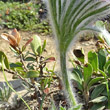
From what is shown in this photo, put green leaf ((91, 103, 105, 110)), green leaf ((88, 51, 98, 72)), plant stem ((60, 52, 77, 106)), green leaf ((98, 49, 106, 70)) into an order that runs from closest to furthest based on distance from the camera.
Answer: plant stem ((60, 52, 77, 106)), green leaf ((91, 103, 105, 110)), green leaf ((88, 51, 98, 72)), green leaf ((98, 49, 106, 70))

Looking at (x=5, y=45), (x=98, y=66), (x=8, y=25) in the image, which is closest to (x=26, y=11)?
(x=8, y=25)

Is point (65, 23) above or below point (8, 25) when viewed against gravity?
below

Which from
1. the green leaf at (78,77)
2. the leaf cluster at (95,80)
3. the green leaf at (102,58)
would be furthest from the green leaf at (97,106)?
the green leaf at (102,58)

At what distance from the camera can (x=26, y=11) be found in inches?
198

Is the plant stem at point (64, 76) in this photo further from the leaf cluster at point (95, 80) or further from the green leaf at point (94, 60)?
the green leaf at point (94, 60)

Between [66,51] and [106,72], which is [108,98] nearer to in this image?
[106,72]

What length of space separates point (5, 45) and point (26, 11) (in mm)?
1459

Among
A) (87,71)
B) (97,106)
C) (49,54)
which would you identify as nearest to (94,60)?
(87,71)

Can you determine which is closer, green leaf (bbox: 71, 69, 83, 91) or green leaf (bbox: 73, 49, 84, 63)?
green leaf (bbox: 71, 69, 83, 91)

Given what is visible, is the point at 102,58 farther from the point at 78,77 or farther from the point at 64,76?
the point at 64,76

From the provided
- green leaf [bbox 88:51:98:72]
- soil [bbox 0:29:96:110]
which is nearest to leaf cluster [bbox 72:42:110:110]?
green leaf [bbox 88:51:98:72]

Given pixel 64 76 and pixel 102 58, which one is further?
pixel 102 58

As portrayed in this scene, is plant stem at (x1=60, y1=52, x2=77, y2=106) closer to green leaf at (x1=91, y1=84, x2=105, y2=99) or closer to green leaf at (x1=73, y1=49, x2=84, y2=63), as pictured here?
green leaf at (x1=91, y1=84, x2=105, y2=99)

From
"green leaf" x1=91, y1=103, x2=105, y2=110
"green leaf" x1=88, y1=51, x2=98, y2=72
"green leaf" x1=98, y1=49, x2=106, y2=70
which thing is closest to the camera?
"green leaf" x1=91, y1=103, x2=105, y2=110
